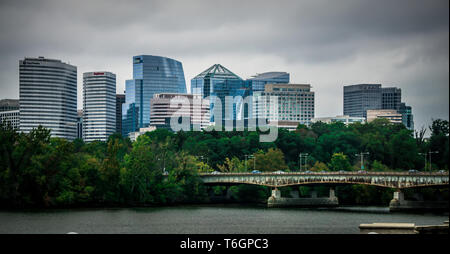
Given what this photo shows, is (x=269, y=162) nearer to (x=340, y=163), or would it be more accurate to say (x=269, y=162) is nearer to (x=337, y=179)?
(x=340, y=163)

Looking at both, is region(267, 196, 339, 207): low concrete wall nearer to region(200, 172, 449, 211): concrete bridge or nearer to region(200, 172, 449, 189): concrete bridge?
region(200, 172, 449, 211): concrete bridge

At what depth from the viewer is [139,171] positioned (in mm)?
122562

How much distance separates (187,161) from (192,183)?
4.71m

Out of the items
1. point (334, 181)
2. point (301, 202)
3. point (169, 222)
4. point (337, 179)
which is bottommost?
point (301, 202)

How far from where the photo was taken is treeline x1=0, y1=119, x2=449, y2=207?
109438mm

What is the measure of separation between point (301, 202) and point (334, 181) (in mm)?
14642

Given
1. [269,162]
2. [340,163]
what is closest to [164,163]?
[269,162]

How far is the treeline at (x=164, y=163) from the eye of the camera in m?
109

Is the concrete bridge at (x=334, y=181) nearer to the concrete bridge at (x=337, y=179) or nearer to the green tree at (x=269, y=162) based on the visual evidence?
the concrete bridge at (x=337, y=179)

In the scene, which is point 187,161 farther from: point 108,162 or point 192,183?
point 108,162

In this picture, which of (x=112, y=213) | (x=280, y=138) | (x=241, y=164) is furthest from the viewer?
(x=280, y=138)

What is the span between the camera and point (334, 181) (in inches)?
4956
